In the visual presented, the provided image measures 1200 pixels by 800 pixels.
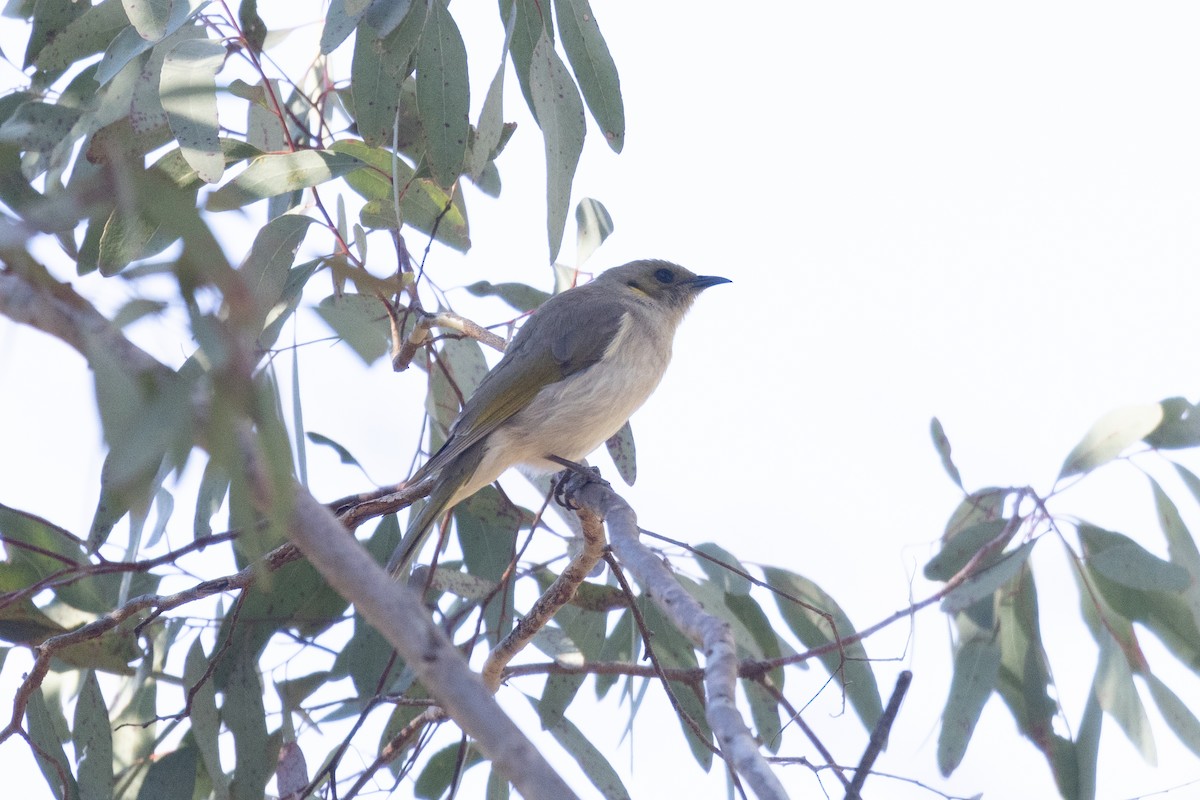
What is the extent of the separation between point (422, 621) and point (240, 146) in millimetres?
2572

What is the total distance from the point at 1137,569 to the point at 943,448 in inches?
23.0

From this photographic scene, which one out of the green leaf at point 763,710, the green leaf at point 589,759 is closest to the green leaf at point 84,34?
the green leaf at point 589,759

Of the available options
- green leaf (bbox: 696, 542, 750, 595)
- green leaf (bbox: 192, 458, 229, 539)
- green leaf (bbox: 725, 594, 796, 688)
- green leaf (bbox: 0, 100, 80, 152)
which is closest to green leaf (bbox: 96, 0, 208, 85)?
green leaf (bbox: 0, 100, 80, 152)

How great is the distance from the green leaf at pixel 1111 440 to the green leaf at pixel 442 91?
6.14 feet

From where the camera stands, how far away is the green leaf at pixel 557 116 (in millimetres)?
3010

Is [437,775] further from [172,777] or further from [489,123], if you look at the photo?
[489,123]

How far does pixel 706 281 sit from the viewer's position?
188 inches

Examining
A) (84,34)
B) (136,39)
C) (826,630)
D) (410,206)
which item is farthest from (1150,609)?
(84,34)

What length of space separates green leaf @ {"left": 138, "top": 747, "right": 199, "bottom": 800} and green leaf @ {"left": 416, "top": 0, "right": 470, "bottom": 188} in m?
1.74

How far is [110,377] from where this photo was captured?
117cm

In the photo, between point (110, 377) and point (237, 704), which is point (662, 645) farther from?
point (110, 377)

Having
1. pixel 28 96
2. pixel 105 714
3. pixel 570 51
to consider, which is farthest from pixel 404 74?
pixel 105 714

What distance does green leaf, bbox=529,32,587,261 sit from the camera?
3010 millimetres

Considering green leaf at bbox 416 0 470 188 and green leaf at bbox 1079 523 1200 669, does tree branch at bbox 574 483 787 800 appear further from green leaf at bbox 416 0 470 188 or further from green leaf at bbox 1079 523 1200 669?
green leaf at bbox 1079 523 1200 669
